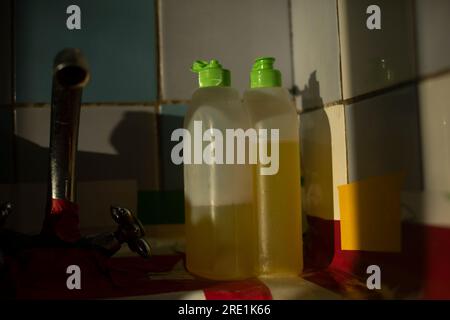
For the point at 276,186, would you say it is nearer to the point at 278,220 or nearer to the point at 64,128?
the point at 278,220

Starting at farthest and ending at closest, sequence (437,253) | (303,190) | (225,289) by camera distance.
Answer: (303,190) → (225,289) → (437,253)

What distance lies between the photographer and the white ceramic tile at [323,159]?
53cm

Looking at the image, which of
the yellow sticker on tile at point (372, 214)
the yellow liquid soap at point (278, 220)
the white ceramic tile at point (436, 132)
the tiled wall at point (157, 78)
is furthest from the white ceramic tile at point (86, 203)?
the white ceramic tile at point (436, 132)

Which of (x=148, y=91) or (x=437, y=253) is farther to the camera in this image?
(x=148, y=91)

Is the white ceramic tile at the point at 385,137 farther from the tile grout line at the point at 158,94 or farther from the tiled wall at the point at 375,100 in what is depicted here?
the tile grout line at the point at 158,94

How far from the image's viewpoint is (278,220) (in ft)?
1.77

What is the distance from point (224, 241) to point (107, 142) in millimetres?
265

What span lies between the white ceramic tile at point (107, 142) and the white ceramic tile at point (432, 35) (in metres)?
0.41

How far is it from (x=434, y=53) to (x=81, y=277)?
1.49 feet

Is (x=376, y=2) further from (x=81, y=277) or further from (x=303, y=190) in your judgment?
(x=81, y=277)

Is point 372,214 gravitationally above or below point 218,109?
below

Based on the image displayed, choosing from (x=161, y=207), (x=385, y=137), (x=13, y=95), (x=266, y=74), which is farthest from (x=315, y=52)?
(x=13, y=95)

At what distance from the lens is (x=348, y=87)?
0.52m
